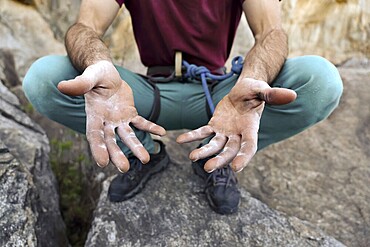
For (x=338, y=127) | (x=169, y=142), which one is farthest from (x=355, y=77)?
(x=169, y=142)

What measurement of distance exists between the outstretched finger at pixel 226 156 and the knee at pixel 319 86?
375 mm

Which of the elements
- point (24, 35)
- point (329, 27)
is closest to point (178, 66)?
point (24, 35)

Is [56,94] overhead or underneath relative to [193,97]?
overhead

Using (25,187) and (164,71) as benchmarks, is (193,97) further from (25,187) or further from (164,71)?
(25,187)

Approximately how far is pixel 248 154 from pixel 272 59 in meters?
0.46

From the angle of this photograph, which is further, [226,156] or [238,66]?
[238,66]

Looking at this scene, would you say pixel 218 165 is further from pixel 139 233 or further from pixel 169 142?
pixel 169 142

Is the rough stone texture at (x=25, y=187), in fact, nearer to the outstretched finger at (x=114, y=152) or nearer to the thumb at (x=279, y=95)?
the outstretched finger at (x=114, y=152)

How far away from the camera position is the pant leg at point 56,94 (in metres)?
1.34

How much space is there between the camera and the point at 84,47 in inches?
51.9

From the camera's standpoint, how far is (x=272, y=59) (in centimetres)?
131

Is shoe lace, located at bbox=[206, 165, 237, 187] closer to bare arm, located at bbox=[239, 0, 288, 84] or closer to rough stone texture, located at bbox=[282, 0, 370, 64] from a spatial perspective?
bare arm, located at bbox=[239, 0, 288, 84]

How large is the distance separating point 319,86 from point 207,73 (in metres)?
0.39

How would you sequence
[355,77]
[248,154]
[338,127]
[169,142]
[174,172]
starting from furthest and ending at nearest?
[355,77] < [338,127] < [169,142] < [174,172] < [248,154]
